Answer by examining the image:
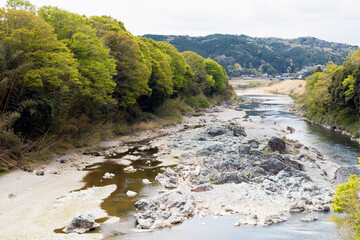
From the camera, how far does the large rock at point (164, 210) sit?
1656 cm

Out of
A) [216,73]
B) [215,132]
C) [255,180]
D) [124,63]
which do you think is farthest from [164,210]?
[216,73]

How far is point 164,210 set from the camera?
1816 centimetres

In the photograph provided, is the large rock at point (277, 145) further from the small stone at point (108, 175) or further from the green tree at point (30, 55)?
the green tree at point (30, 55)

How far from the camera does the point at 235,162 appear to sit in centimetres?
2686

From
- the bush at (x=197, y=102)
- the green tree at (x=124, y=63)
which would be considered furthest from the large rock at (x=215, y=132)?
the bush at (x=197, y=102)

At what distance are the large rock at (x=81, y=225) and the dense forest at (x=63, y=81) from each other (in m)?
11.1

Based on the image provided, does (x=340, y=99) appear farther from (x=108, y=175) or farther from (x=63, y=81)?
(x=63, y=81)

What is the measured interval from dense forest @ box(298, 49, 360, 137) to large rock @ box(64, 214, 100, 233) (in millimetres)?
38868

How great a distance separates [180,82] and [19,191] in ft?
163

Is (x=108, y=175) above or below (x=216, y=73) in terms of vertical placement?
below

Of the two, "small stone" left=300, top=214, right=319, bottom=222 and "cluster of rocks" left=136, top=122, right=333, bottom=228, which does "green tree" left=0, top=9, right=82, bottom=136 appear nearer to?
"cluster of rocks" left=136, top=122, right=333, bottom=228

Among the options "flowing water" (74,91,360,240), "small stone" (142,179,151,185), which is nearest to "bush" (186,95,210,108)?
"flowing water" (74,91,360,240)

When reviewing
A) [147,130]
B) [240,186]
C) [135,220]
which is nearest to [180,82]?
[147,130]

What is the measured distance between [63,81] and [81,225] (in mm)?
17841
